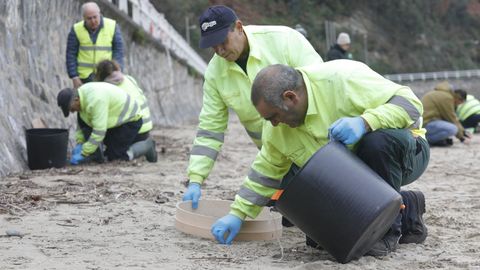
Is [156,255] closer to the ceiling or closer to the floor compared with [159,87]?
closer to the ceiling

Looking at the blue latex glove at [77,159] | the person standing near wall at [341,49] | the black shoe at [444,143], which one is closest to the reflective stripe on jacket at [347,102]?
the blue latex glove at [77,159]

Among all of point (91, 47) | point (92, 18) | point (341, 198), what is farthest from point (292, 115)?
point (91, 47)

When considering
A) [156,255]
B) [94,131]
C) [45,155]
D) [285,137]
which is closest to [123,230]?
[156,255]

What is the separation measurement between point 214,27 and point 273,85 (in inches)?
31.1

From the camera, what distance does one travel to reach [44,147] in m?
6.89

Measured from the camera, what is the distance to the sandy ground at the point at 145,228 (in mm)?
3648

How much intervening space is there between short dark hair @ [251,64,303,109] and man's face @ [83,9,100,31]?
5.23 metres

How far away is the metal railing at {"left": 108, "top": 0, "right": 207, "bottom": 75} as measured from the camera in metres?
14.1

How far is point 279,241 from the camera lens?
13.9 ft

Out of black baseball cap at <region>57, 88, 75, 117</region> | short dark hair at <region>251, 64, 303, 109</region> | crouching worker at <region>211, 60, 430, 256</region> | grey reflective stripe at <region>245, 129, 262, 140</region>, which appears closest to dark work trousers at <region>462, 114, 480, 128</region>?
black baseball cap at <region>57, 88, 75, 117</region>

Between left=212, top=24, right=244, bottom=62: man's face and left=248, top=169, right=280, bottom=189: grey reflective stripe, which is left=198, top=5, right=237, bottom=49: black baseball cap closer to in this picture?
left=212, top=24, right=244, bottom=62: man's face

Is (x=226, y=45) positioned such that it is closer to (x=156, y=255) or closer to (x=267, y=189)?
(x=267, y=189)

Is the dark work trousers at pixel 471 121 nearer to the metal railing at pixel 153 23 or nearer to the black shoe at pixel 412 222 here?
the metal railing at pixel 153 23

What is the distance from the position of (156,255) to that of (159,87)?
12746 millimetres
